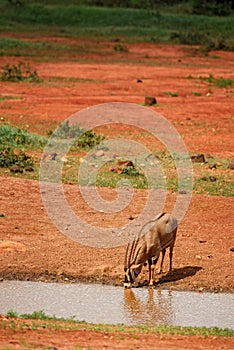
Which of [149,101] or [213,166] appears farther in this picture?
[149,101]

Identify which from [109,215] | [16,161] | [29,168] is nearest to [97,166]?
[29,168]

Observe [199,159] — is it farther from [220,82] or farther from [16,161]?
[220,82]

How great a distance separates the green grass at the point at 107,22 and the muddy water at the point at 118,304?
2998 cm

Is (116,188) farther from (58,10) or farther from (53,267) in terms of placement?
(58,10)

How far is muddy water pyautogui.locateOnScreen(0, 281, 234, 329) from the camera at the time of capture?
854 centimetres

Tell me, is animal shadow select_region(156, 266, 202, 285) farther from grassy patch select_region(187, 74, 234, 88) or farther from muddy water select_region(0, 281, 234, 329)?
grassy patch select_region(187, 74, 234, 88)

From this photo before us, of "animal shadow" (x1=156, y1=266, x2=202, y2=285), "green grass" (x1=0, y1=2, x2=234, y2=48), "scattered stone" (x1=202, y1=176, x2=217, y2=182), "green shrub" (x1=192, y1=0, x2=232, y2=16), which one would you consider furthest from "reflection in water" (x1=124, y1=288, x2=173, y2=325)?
"green shrub" (x1=192, y1=0, x2=232, y2=16)

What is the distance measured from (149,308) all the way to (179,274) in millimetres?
987

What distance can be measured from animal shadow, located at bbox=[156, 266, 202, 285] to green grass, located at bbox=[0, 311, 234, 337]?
1705mm

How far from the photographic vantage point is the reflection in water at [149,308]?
28.2ft

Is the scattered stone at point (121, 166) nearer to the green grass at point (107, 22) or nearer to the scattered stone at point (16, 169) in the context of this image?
the scattered stone at point (16, 169)

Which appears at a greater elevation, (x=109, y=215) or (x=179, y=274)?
(x=109, y=215)

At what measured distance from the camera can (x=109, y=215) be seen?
11742mm

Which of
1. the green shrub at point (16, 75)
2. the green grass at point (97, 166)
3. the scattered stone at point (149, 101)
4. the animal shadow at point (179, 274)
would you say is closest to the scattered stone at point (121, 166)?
the green grass at point (97, 166)
